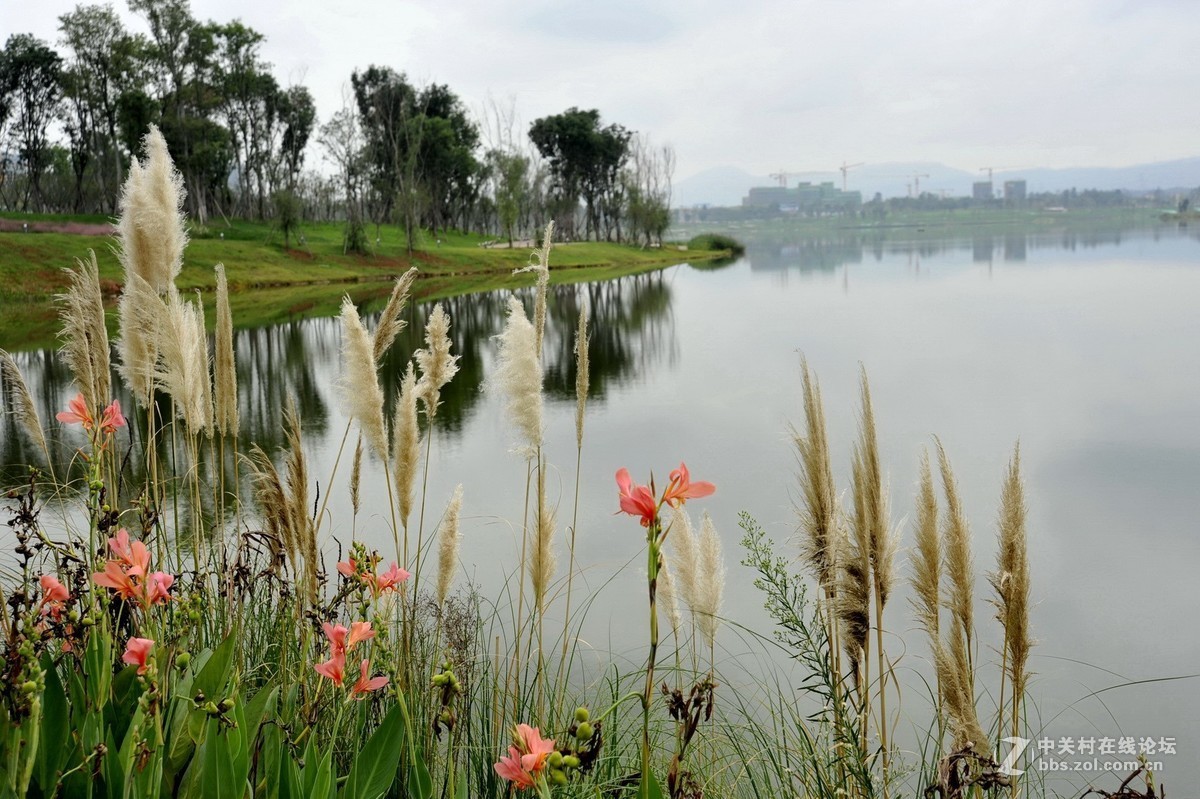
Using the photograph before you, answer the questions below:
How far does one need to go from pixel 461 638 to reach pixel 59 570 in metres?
1.31

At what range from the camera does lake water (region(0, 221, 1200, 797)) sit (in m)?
5.23

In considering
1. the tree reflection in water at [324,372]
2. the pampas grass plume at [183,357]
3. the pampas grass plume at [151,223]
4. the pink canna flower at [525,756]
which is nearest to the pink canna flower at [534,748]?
the pink canna flower at [525,756]

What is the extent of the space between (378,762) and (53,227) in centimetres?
4316

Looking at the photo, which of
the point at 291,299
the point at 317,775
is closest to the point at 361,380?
A: the point at 317,775

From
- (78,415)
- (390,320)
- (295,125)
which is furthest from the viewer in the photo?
(295,125)

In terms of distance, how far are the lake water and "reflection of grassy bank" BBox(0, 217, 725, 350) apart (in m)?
5.42

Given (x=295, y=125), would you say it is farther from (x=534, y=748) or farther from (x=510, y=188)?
(x=534, y=748)

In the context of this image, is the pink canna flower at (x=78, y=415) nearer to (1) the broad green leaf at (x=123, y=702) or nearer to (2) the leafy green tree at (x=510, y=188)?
(1) the broad green leaf at (x=123, y=702)

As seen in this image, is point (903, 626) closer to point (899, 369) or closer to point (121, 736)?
point (121, 736)

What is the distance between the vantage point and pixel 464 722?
3.16m

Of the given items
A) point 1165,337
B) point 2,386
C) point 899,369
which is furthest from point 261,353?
point 1165,337

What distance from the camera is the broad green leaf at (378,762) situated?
214cm

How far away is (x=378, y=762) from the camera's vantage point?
216 cm

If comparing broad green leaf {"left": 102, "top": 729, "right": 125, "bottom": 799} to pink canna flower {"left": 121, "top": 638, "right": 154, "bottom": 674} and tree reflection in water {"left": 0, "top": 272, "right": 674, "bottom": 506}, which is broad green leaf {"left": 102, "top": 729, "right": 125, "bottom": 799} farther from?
tree reflection in water {"left": 0, "top": 272, "right": 674, "bottom": 506}
